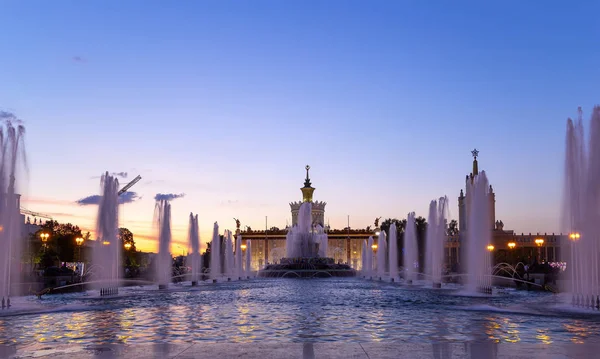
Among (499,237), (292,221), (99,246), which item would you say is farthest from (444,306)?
(292,221)

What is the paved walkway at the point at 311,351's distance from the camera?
8.82 meters

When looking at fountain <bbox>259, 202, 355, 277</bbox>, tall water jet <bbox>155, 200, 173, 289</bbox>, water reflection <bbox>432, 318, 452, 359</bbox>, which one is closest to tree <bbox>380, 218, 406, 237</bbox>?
fountain <bbox>259, 202, 355, 277</bbox>

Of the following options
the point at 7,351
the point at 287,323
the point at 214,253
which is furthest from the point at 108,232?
the point at 214,253

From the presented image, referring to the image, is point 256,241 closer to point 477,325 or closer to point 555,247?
point 555,247

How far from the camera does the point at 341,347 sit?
9.79 m

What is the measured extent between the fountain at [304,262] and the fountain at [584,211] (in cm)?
3536

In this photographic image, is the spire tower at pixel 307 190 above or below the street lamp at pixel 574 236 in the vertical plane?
above

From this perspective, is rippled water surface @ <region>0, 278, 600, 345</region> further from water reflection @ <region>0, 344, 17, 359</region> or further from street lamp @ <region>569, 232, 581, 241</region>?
street lamp @ <region>569, 232, 581, 241</region>

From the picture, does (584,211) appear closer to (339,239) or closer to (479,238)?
(479,238)

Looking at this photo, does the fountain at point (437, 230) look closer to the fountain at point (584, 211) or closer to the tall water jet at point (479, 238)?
the tall water jet at point (479, 238)

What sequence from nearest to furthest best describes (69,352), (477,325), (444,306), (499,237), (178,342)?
(69,352)
(178,342)
(477,325)
(444,306)
(499,237)

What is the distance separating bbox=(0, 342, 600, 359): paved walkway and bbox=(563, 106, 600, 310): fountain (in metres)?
7.91

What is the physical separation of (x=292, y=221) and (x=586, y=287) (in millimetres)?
112877

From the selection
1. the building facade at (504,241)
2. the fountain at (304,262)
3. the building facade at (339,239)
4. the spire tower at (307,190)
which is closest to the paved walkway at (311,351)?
the fountain at (304,262)
